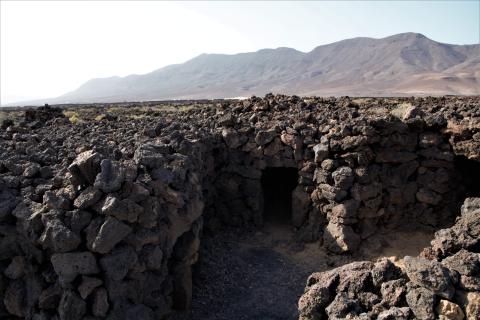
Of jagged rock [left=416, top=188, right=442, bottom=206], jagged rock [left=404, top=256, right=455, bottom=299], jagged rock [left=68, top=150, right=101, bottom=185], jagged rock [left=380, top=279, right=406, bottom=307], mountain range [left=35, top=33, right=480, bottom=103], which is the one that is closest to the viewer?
jagged rock [left=404, top=256, right=455, bottom=299]

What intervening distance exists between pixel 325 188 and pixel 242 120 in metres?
3.87

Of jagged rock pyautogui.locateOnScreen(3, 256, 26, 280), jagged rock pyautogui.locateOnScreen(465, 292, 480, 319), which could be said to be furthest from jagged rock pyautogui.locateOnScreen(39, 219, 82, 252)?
jagged rock pyautogui.locateOnScreen(465, 292, 480, 319)

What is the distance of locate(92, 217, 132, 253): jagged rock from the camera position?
721cm

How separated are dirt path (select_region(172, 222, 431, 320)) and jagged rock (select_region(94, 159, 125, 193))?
2860 millimetres

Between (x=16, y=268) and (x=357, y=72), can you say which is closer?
(x=16, y=268)

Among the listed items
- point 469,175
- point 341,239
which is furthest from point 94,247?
point 469,175

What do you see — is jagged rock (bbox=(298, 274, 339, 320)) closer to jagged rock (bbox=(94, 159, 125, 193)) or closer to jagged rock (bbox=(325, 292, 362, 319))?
jagged rock (bbox=(325, 292, 362, 319))

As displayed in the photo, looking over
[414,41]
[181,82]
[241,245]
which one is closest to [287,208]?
[241,245]

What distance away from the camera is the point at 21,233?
7.64 meters

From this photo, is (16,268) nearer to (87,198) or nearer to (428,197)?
(87,198)

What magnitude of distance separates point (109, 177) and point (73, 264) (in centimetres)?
156

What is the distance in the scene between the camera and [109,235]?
7301 mm

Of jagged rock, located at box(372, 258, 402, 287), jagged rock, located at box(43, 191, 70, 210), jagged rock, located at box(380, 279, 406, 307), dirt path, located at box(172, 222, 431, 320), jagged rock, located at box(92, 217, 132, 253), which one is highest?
jagged rock, located at box(43, 191, 70, 210)

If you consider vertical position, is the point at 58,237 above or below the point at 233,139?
below
